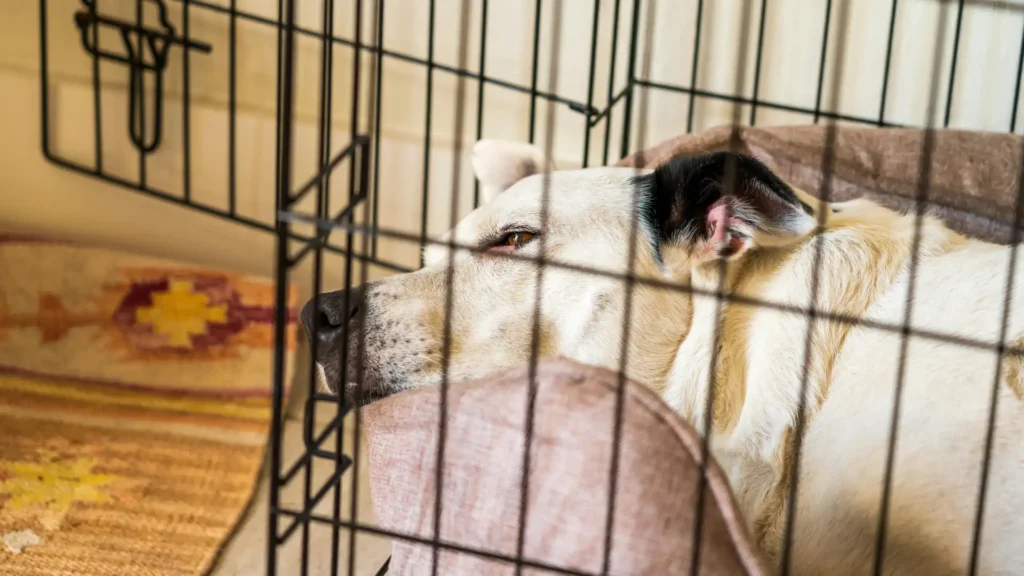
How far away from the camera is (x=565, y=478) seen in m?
1.13

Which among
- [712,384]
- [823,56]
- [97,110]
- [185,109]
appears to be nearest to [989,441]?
[712,384]

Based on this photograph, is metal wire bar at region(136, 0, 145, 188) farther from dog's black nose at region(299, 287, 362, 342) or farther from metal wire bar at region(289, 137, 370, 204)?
metal wire bar at region(289, 137, 370, 204)

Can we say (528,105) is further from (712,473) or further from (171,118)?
(712,473)

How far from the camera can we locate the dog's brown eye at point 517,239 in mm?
1486

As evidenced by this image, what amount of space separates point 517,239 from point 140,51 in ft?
3.92

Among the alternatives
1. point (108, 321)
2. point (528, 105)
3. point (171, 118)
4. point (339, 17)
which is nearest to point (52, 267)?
A: point (108, 321)

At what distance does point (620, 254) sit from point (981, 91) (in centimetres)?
98

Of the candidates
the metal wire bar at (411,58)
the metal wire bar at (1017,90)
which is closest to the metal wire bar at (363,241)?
the metal wire bar at (411,58)

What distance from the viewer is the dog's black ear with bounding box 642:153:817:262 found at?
1302mm

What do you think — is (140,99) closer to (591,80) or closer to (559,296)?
(591,80)

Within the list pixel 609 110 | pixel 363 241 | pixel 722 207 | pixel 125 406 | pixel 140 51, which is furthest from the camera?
pixel 140 51

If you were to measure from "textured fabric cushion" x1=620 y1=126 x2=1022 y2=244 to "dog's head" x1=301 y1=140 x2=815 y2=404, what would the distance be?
12.5 inches

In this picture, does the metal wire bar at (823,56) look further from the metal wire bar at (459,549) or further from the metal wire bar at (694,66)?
the metal wire bar at (459,549)

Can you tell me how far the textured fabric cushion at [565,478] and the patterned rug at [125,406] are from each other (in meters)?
0.67
